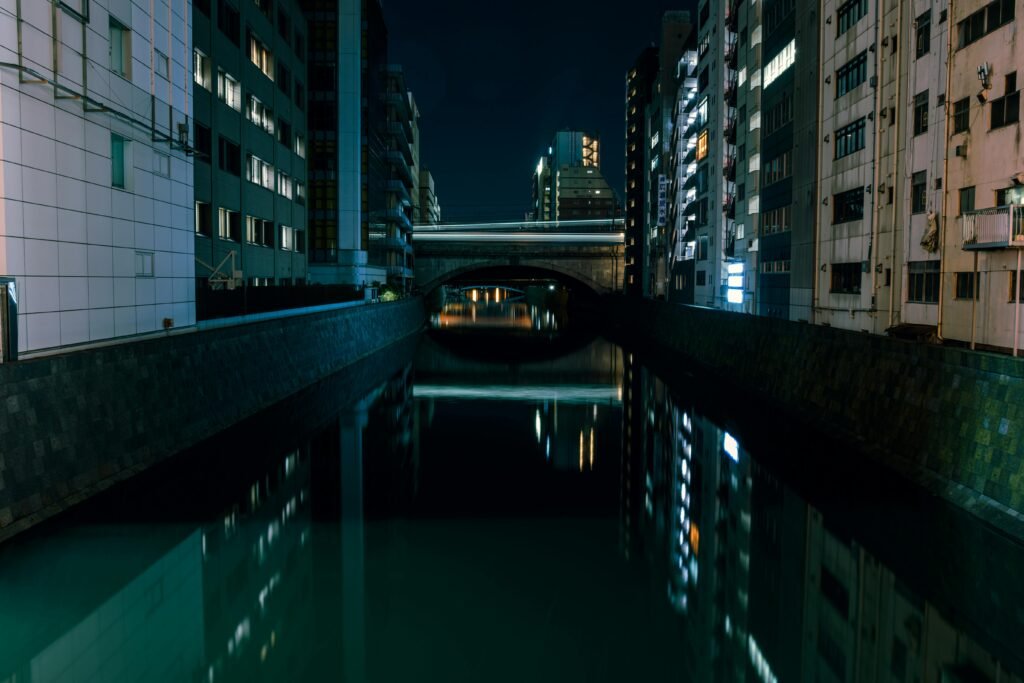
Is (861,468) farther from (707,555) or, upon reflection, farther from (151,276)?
(151,276)

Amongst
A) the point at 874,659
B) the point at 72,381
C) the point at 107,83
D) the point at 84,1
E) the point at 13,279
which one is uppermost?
the point at 84,1

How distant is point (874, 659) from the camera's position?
12336 millimetres

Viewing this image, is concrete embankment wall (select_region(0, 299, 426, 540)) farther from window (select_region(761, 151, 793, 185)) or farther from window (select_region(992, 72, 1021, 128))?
window (select_region(761, 151, 793, 185))

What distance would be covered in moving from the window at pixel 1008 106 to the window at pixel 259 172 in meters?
34.9

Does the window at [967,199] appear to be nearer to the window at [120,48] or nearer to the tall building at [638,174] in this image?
the window at [120,48]

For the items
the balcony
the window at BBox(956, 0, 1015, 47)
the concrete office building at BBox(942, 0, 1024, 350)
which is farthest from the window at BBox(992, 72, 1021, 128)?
the balcony

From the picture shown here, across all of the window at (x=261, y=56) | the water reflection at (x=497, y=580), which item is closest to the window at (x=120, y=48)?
the water reflection at (x=497, y=580)

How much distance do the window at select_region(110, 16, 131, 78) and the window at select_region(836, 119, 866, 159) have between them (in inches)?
1048

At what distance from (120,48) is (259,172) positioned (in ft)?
80.5

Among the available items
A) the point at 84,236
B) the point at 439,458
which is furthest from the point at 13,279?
the point at 439,458

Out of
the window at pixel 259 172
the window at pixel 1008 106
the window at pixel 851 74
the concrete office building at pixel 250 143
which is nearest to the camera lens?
the window at pixel 1008 106

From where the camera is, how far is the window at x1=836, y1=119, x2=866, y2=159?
3431cm

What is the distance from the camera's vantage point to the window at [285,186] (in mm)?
52312

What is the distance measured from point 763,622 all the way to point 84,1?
20.5 m
